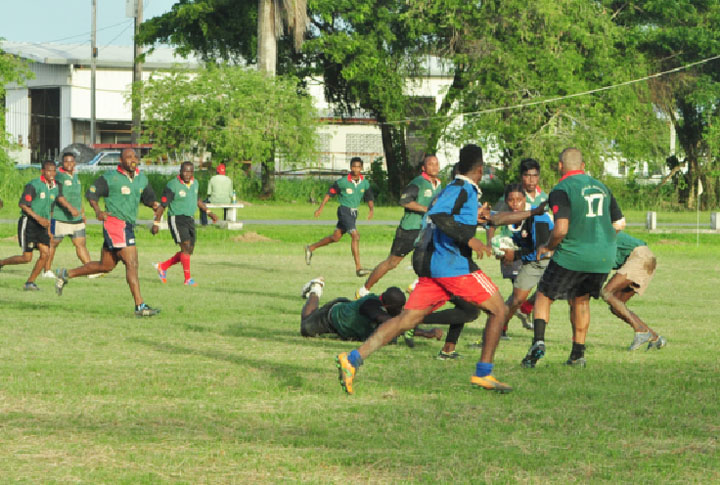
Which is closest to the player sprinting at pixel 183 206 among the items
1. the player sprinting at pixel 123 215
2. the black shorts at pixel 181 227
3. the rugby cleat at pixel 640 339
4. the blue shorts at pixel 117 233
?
the black shorts at pixel 181 227

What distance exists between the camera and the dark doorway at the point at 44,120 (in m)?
69.1

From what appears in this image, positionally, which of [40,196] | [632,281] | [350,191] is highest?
[350,191]

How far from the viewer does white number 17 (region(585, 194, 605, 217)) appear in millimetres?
9430

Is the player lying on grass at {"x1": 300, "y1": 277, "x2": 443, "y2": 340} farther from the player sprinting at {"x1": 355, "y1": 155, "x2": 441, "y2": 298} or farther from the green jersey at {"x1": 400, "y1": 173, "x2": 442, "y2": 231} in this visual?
the player sprinting at {"x1": 355, "y1": 155, "x2": 441, "y2": 298}

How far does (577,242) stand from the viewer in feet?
31.2

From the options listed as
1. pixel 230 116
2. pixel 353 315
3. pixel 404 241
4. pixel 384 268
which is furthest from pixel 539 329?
pixel 230 116

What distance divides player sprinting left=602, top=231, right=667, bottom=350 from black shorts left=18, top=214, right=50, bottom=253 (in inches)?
378

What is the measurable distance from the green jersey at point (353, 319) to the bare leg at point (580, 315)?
1.83 metres

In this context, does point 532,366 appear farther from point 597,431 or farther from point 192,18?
point 192,18

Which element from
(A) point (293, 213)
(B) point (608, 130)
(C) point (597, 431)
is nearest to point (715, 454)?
(C) point (597, 431)

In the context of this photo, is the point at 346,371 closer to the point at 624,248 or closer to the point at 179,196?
the point at 624,248

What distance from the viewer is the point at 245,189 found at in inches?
1887

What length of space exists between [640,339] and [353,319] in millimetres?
2865

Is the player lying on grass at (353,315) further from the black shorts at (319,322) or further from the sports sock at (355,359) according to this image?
the sports sock at (355,359)
